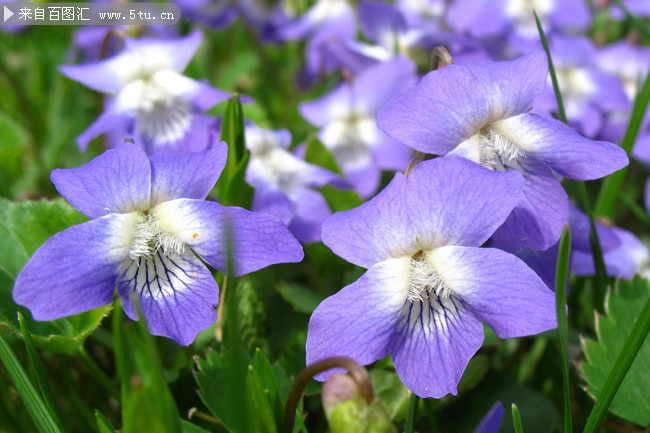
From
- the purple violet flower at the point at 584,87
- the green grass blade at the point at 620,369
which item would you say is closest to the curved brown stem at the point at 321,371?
the green grass blade at the point at 620,369

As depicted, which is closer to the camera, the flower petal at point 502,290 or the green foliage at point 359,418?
the green foliage at point 359,418

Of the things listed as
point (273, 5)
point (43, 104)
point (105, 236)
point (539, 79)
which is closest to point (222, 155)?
point (105, 236)

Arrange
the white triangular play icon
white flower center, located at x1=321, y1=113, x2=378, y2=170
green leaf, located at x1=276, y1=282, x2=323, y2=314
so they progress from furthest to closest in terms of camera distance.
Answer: the white triangular play icon
white flower center, located at x1=321, y1=113, x2=378, y2=170
green leaf, located at x1=276, y1=282, x2=323, y2=314

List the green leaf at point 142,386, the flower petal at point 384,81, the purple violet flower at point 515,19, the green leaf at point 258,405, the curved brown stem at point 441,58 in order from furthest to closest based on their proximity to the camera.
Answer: the purple violet flower at point 515,19, the flower petal at point 384,81, the curved brown stem at point 441,58, the green leaf at point 258,405, the green leaf at point 142,386

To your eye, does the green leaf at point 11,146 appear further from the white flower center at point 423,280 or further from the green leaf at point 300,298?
the white flower center at point 423,280

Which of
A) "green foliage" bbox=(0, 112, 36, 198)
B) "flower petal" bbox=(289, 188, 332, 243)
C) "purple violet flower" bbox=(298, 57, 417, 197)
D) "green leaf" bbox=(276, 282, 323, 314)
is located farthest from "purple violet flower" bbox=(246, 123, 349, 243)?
"green foliage" bbox=(0, 112, 36, 198)

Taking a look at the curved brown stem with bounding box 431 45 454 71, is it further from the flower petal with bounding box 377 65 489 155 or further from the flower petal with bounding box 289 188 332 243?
the flower petal with bounding box 289 188 332 243
